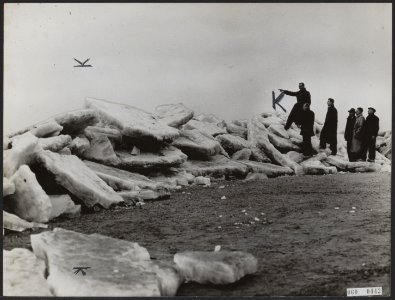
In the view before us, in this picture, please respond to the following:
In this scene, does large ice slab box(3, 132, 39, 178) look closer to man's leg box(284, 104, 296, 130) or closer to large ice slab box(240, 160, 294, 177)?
man's leg box(284, 104, 296, 130)

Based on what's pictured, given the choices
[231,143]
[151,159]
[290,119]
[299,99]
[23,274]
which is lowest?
[23,274]

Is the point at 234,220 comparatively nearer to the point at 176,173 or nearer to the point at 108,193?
the point at 108,193

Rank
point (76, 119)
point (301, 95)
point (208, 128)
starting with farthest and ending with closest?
point (208, 128) → point (76, 119) → point (301, 95)

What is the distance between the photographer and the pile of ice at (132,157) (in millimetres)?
3391

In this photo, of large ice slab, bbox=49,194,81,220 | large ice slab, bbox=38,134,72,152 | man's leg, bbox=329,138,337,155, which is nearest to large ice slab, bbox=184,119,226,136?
man's leg, bbox=329,138,337,155

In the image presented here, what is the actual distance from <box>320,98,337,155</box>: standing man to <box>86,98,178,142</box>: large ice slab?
1.50 metres

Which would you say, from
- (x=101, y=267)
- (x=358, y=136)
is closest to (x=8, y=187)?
(x=101, y=267)

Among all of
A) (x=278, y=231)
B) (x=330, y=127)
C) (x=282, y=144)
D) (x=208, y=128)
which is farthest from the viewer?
(x=282, y=144)

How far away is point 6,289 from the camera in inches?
115

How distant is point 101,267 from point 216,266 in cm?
61

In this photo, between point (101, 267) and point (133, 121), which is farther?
point (133, 121)

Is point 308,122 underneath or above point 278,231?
above

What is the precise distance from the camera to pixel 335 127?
5.07 meters

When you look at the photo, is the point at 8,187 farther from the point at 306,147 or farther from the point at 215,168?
the point at 306,147
